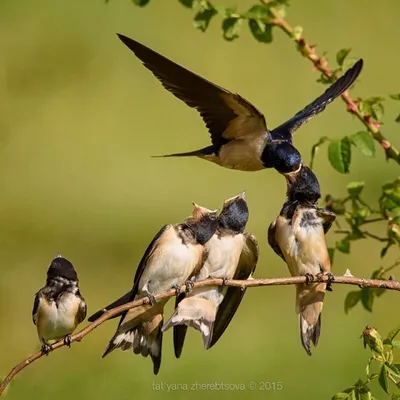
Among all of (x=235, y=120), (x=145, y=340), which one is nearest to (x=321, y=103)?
(x=235, y=120)

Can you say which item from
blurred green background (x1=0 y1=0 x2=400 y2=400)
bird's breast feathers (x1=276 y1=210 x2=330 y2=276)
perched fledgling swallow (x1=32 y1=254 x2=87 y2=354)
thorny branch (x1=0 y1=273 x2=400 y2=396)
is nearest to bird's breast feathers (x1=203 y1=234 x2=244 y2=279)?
bird's breast feathers (x1=276 y1=210 x2=330 y2=276)

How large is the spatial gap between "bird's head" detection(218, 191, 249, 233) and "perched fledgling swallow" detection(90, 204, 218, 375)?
0.19ft

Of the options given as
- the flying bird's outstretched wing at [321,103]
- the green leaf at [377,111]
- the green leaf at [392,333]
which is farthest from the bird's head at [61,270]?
the green leaf at [392,333]

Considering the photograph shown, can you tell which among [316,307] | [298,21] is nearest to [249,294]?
[298,21]

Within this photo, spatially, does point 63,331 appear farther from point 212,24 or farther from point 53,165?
point 212,24

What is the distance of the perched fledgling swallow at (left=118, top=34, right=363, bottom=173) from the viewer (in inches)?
134

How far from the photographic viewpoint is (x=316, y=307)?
3.21 m

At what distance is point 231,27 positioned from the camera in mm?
3549

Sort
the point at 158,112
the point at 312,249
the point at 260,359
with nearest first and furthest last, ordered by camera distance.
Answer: the point at 312,249, the point at 260,359, the point at 158,112

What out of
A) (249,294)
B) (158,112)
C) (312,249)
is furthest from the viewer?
(158,112)

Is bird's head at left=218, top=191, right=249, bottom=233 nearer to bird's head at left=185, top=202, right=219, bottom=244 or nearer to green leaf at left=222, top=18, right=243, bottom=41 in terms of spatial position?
bird's head at left=185, top=202, right=219, bottom=244

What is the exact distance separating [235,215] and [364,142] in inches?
14.6

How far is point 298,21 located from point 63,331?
5.32m

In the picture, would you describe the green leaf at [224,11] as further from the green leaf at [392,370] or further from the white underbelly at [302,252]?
the green leaf at [392,370]
